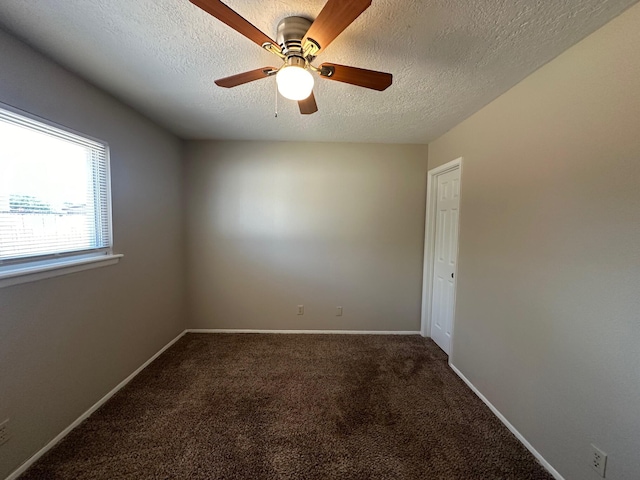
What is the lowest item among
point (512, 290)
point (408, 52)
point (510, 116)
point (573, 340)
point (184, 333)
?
point (184, 333)

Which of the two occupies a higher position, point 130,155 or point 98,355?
point 130,155

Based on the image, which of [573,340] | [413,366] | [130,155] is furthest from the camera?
[413,366]

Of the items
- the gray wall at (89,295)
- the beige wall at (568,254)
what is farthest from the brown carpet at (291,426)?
the beige wall at (568,254)

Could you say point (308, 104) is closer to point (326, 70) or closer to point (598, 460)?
point (326, 70)

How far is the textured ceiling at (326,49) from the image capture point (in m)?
1.14

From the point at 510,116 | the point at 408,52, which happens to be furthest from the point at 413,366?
the point at 408,52

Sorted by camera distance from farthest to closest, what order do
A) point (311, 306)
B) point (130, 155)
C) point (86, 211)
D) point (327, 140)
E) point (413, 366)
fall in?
1. point (311, 306)
2. point (327, 140)
3. point (413, 366)
4. point (130, 155)
5. point (86, 211)

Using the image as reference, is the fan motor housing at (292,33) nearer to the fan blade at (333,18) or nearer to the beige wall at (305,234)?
the fan blade at (333,18)

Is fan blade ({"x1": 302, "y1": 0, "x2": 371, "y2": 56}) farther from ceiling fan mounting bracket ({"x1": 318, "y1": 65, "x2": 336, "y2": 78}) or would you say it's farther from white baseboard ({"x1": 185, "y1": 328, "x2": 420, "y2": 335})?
white baseboard ({"x1": 185, "y1": 328, "x2": 420, "y2": 335})

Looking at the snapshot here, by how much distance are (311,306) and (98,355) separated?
206 cm

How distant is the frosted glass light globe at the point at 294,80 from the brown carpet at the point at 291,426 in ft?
6.88

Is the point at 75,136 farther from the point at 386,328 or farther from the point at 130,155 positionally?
the point at 386,328

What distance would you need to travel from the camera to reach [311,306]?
10.5 feet

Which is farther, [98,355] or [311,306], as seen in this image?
[311,306]
